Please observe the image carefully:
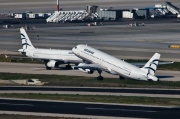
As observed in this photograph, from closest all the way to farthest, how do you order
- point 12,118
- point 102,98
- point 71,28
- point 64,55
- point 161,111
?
1. point 12,118
2. point 161,111
3. point 102,98
4. point 64,55
5. point 71,28

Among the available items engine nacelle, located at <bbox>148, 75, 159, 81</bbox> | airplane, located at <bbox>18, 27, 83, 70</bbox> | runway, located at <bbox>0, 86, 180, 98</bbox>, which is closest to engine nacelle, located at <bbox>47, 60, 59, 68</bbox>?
airplane, located at <bbox>18, 27, 83, 70</bbox>

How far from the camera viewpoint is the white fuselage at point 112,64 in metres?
83.8

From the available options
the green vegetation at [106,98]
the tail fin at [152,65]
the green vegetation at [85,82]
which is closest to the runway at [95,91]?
the green vegetation at [106,98]

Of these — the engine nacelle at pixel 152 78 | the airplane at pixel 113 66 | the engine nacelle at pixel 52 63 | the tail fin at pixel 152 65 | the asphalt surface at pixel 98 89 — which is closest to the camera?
the asphalt surface at pixel 98 89

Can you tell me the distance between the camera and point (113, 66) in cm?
8944

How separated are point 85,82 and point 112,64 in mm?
5968

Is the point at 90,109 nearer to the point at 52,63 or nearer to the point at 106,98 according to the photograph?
the point at 106,98

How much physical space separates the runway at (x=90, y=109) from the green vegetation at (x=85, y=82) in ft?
61.6

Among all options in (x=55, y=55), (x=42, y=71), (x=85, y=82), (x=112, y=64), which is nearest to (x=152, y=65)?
(x=85, y=82)

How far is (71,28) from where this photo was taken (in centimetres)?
18738

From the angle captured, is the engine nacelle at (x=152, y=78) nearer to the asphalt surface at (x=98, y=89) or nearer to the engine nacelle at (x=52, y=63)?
the asphalt surface at (x=98, y=89)

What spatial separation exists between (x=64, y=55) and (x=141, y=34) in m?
63.7

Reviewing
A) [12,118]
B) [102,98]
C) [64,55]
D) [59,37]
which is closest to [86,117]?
[12,118]

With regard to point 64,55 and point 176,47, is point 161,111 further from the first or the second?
point 176,47
